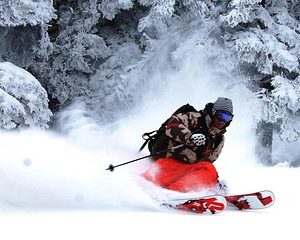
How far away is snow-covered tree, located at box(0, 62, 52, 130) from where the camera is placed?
10.9 meters

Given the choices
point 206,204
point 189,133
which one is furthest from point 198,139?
point 206,204

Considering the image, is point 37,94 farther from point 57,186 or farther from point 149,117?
point 57,186

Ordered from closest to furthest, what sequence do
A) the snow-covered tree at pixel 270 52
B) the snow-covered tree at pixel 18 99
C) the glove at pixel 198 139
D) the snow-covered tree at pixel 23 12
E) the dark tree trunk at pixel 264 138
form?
1. the glove at pixel 198 139
2. the snow-covered tree at pixel 18 99
3. the snow-covered tree at pixel 23 12
4. the snow-covered tree at pixel 270 52
5. the dark tree trunk at pixel 264 138

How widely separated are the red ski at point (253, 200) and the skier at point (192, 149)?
260mm

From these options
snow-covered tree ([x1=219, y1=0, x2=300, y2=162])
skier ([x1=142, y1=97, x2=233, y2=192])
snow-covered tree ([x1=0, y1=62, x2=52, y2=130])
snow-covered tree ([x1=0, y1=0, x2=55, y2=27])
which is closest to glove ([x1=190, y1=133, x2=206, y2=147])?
skier ([x1=142, y1=97, x2=233, y2=192])

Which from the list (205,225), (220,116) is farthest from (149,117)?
(205,225)

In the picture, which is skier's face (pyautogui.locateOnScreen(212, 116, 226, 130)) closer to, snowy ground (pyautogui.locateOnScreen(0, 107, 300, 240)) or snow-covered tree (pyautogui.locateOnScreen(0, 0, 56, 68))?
snowy ground (pyautogui.locateOnScreen(0, 107, 300, 240))

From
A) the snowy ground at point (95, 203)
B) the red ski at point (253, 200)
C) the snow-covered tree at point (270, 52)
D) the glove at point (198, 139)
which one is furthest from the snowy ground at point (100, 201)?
the snow-covered tree at point (270, 52)

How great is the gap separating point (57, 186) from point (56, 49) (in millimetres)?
12217

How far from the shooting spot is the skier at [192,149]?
5.93 metres

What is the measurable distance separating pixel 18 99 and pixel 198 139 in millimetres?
6291

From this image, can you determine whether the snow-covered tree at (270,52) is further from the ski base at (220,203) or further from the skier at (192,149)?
the ski base at (220,203)

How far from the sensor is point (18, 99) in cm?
1135

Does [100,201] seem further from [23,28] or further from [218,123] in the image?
[23,28]
